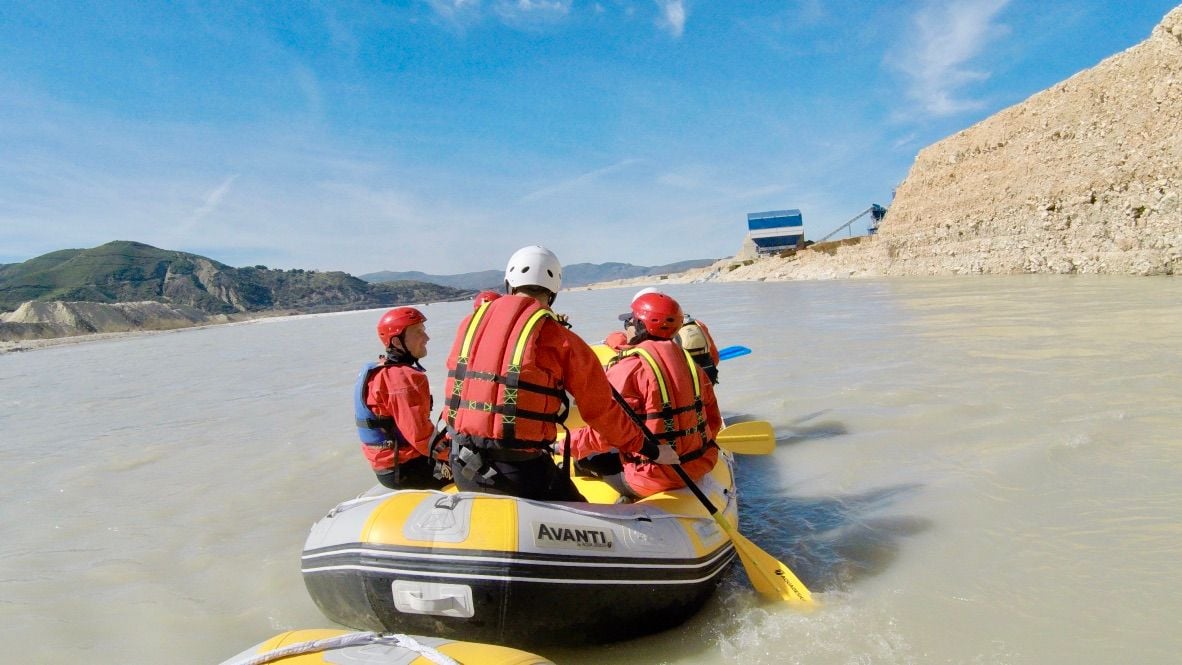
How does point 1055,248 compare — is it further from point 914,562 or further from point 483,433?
point 483,433

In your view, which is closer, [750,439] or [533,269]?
[533,269]

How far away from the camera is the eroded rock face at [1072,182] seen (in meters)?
23.2

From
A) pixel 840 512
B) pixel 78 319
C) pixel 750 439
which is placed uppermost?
pixel 78 319

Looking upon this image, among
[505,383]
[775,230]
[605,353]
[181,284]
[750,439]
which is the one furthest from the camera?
[181,284]

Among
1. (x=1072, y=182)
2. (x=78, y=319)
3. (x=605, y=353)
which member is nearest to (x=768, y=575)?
(x=605, y=353)

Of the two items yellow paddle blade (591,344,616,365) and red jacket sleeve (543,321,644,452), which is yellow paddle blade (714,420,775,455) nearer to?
yellow paddle blade (591,344,616,365)

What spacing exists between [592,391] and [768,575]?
1.49 metres

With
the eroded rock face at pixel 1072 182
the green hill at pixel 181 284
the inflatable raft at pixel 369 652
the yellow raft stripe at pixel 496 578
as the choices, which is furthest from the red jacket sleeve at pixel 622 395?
the green hill at pixel 181 284

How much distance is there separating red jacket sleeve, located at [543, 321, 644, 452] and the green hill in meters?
97.6

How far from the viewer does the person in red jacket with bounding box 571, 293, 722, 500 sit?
3762 millimetres

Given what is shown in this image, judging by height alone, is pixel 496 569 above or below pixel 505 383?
below

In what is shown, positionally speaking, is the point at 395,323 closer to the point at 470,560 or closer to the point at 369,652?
the point at 470,560

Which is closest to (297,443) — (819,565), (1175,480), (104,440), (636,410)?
(104,440)

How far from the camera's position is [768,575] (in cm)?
345
